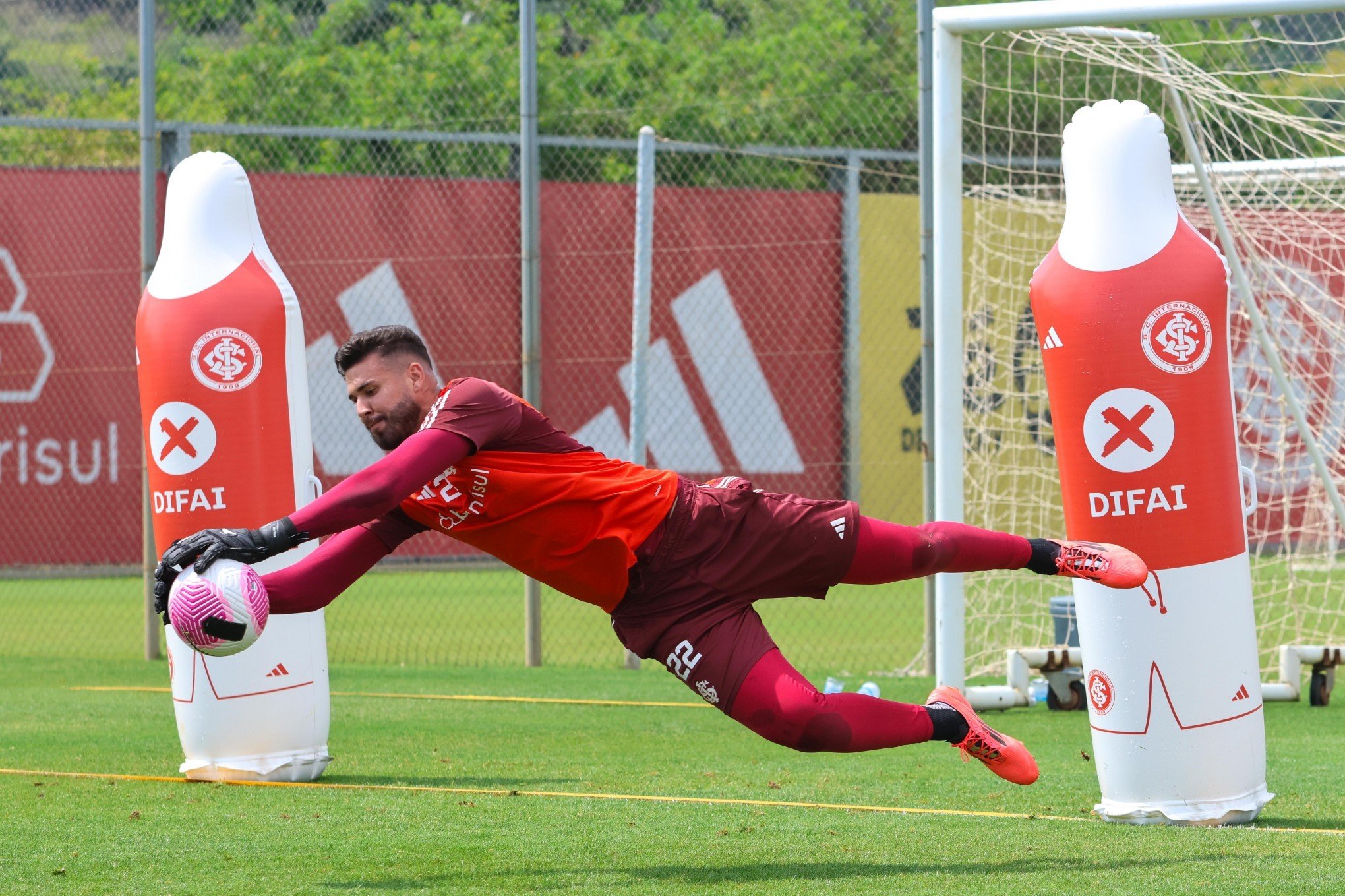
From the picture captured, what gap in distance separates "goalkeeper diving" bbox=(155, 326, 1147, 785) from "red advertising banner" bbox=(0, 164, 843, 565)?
9.72 metres

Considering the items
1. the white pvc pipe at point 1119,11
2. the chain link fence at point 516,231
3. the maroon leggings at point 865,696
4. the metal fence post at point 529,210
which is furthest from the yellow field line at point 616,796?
the chain link fence at point 516,231

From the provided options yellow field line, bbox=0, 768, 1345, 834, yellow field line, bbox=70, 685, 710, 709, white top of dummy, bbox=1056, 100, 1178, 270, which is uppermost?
white top of dummy, bbox=1056, 100, 1178, 270

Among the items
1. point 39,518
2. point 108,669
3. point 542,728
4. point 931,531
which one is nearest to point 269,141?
point 39,518

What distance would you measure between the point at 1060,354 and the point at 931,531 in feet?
2.56

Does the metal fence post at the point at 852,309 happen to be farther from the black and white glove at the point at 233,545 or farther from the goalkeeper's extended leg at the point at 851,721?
the black and white glove at the point at 233,545

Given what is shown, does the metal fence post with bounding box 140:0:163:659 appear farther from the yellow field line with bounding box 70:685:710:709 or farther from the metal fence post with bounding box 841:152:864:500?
the metal fence post with bounding box 841:152:864:500

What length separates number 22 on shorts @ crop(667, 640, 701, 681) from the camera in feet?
17.0

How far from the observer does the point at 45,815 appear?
581 cm

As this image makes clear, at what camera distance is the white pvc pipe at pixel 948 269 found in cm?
738

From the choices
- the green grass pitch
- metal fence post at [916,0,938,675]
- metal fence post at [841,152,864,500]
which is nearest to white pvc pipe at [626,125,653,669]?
metal fence post at [916,0,938,675]

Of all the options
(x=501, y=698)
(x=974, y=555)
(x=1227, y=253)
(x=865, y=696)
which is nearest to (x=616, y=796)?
(x=865, y=696)

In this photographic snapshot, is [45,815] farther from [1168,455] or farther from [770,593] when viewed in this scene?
[1168,455]

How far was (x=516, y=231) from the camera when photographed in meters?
17.1

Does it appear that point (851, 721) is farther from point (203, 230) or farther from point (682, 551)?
point (203, 230)
